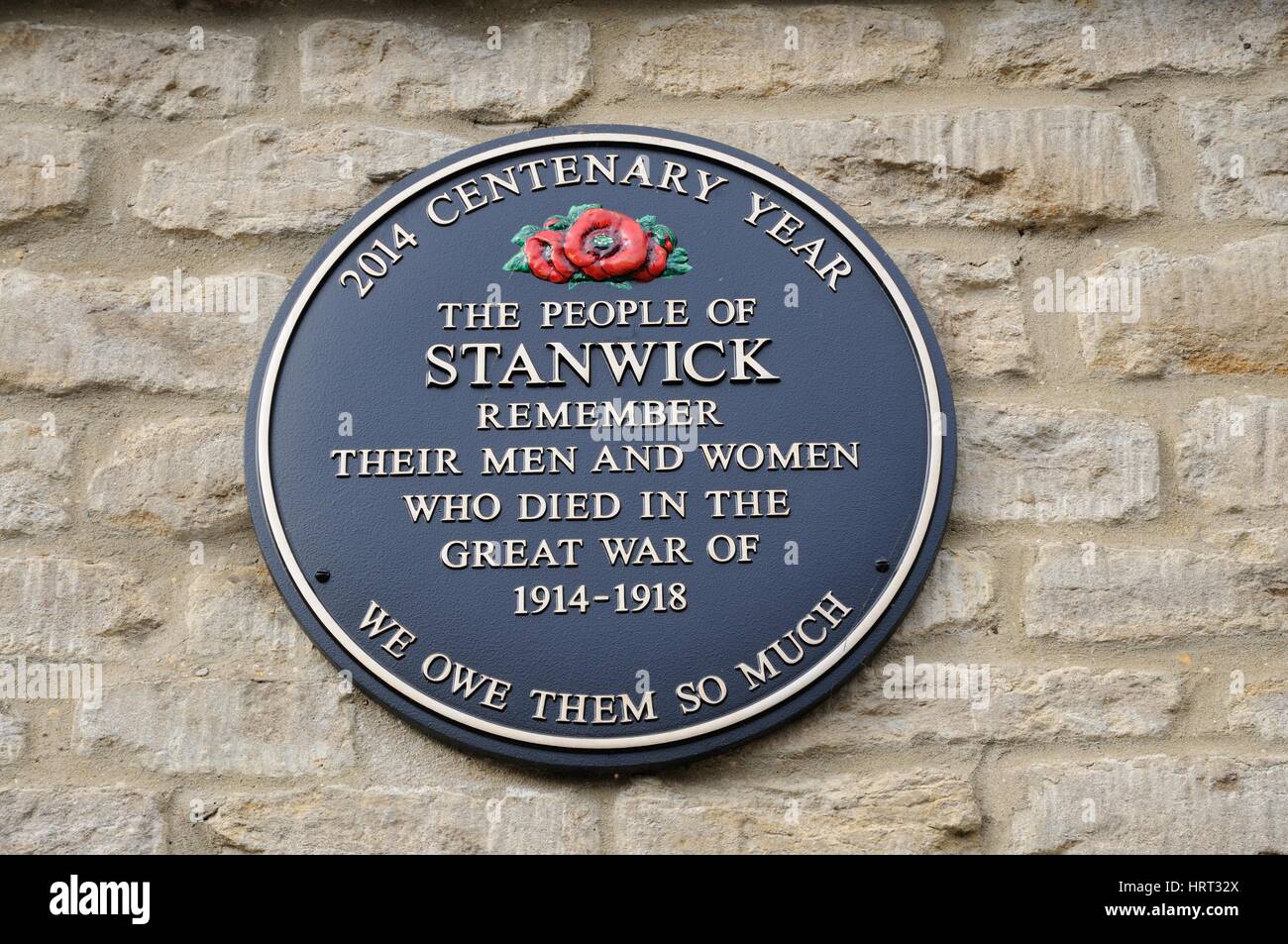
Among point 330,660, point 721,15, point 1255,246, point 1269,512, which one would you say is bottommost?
point 330,660

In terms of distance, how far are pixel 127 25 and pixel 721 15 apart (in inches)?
52.1

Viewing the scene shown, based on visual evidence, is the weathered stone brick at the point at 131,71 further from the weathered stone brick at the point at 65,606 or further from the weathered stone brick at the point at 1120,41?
the weathered stone brick at the point at 1120,41

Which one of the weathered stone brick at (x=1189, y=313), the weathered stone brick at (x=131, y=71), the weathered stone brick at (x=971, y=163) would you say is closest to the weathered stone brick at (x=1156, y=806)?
the weathered stone brick at (x=1189, y=313)

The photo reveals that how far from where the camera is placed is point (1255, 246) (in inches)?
116

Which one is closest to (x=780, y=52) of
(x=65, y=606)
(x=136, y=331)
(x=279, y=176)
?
(x=279, y=176)

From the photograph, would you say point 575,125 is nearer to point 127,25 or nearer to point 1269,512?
point 127,25

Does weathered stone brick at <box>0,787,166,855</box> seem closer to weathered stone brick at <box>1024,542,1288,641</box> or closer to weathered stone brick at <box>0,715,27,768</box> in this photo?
weathered stone brick at <box>0,715,27,768</box>

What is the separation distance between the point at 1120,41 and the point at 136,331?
2.22 m

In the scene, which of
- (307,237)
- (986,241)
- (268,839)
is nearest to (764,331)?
(986,241)

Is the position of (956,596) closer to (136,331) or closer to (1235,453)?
(1235,453)

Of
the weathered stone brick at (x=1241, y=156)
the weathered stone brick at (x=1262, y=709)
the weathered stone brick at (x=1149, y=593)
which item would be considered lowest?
the weathered stone brick at (x=1262, y=709)

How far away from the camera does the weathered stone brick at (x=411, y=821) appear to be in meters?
2.59

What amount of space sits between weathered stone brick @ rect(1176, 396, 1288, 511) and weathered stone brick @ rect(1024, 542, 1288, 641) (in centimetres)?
13

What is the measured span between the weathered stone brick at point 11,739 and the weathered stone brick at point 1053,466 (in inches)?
73.8
